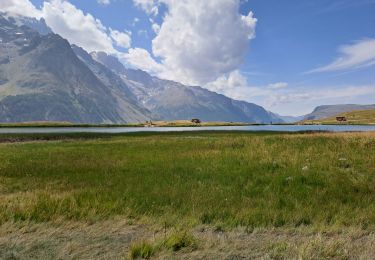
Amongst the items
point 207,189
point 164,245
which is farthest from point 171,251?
point 207,189

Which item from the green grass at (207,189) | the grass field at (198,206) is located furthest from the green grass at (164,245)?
the green grass at (207,189)

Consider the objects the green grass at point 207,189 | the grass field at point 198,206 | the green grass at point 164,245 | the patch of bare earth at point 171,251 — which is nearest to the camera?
the green grass at point 164,245

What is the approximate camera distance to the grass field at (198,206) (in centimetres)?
888

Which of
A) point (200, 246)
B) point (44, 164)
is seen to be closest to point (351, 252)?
point (200, 246)

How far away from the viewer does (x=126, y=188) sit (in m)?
17.6

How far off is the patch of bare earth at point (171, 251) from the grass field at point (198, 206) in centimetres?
3

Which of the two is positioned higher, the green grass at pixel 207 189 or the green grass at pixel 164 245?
the green grass at pixel 164 245

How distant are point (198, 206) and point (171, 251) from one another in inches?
214

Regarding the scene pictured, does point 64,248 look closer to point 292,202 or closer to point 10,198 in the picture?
point 10,198

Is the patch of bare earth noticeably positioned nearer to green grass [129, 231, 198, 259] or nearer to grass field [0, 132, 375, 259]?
grass field [0, 132, 375, 259]

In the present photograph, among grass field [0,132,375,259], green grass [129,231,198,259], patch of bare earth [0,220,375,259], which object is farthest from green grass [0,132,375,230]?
green grass [129,231,198,259]

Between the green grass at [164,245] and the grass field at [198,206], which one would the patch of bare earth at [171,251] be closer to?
the grass field at [198,206]

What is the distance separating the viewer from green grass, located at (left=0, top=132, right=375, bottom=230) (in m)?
12.1

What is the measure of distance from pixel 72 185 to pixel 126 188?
3.45 metres
